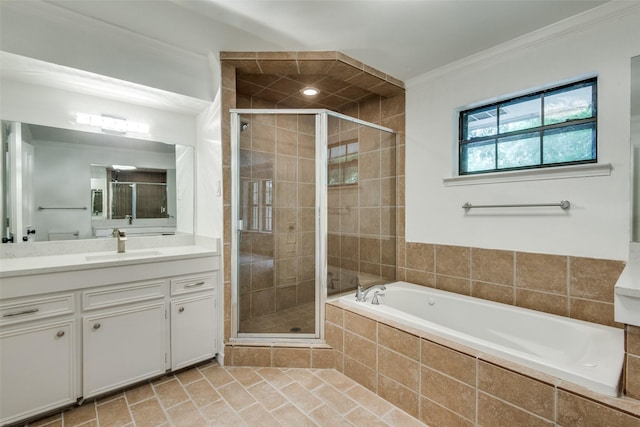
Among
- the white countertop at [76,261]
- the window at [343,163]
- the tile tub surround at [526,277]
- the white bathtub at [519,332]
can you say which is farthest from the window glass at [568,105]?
the white countertop at [76,261]

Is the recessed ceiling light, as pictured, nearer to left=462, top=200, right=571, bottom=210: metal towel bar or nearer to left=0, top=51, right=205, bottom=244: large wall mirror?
left=0, top=51, right=205, bottom=244: large wall mirror

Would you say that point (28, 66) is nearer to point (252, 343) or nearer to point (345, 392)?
point (252, 343)

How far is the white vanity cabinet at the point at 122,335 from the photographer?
184 centimetres

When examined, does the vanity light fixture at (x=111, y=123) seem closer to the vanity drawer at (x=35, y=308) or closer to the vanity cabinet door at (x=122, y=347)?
the vanity drawer at (x=35, y=308)

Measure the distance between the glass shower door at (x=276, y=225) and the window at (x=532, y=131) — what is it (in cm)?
135

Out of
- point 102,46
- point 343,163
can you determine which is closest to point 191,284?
point 343,163

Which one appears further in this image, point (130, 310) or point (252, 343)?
point (252, 343)

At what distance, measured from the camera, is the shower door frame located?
235cm

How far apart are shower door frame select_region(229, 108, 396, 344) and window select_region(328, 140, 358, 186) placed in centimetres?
10

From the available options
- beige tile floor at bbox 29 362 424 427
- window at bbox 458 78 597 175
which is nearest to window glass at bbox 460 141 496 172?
window at bbox 458 78 597 175

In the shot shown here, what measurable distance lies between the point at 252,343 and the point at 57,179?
1907mm

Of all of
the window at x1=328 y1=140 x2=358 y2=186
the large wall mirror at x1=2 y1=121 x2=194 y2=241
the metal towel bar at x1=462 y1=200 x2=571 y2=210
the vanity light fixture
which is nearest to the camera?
the metal towel bar at x1=462 y1=200 x2=571 y2=210

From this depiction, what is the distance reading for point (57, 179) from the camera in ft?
7.16

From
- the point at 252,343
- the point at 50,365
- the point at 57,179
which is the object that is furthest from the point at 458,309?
the point at 57,179
